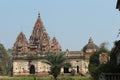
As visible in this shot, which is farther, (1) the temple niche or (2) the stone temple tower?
(1) the temple niche

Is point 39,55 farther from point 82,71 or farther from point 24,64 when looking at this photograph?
point 82,71

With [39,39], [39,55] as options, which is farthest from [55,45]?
[39,55]

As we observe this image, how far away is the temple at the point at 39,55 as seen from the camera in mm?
93625

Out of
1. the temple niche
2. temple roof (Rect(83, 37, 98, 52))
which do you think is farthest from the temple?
the temple niche

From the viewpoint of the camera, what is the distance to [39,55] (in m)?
95.1

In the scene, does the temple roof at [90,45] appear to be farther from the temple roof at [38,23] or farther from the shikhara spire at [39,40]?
the temple roof at [38,23]

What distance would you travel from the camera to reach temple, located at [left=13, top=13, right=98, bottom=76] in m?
93.6

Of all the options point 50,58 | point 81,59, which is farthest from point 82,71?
point 50,58

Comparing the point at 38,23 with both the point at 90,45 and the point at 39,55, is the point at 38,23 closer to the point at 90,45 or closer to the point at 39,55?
the point at 39,55

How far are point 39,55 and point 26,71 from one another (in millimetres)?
4786

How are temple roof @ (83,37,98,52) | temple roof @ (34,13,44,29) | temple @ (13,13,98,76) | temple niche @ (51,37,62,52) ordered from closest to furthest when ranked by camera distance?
temple @ (13,13,98,76) < temple roof @ (83,37,98,52) < temple roof @ (34,13,44,29) < temple niche @ (51,37,62,52)

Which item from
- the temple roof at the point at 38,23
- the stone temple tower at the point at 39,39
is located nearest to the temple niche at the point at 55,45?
the stone temple tower at the point at 39,39

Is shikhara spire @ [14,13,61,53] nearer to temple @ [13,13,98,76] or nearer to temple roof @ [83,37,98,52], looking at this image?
temple @ [13,13,98,76]

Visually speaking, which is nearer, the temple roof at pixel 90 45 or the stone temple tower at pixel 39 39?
the temple roof at pixel 90 45
